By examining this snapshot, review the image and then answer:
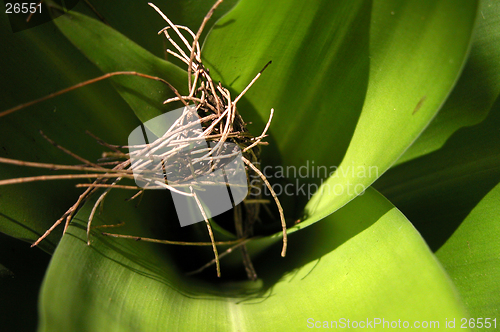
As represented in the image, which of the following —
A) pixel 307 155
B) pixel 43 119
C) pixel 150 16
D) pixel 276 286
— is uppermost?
pixel 150 16

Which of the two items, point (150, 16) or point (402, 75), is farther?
point (150, 16)

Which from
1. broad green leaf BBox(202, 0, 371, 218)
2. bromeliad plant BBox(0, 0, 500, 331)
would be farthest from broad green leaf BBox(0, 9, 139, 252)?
broad green leaf BBox(202, 0, 371, 218)

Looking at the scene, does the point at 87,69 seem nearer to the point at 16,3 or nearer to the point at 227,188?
the point at 16,3

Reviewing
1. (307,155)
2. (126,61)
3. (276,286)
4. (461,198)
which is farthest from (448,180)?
(126,61)

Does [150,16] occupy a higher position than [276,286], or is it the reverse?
[150,16]

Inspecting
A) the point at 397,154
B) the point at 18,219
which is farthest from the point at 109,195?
the point at 397,154

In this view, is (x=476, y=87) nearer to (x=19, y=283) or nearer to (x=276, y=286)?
(x=276, y=286)
